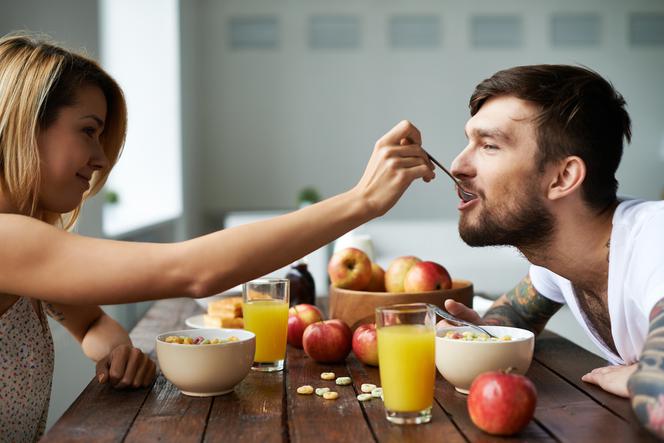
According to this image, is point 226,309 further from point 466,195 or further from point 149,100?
point 149,100

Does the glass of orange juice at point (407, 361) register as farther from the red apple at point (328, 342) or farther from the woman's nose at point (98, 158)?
the woman's nose at point (98, 158)

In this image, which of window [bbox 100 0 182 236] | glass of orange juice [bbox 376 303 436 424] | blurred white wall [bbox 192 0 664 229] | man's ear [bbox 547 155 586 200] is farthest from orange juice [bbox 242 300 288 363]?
blurred white wall [bbox 192 0 664 229]

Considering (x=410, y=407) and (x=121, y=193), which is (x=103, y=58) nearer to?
(x=121, y=193)

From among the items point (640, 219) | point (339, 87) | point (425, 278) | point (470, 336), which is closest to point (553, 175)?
point (640, 219)

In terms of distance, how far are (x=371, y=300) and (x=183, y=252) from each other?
567 mm

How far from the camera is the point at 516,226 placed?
158 centimetres

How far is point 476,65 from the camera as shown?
20.5 ft

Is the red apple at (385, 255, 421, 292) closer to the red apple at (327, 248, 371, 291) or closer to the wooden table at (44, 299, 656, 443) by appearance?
the red apple at (327, 248, 371, 291)

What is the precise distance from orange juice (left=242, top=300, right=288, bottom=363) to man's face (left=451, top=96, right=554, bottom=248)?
1.52ft

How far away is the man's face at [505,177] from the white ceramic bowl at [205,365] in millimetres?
637

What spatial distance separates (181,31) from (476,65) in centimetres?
248

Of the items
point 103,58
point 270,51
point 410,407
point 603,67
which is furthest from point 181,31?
point 410,407

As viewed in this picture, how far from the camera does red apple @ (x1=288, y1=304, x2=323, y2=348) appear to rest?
164 centimetres

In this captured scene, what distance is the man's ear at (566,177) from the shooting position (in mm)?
1521
